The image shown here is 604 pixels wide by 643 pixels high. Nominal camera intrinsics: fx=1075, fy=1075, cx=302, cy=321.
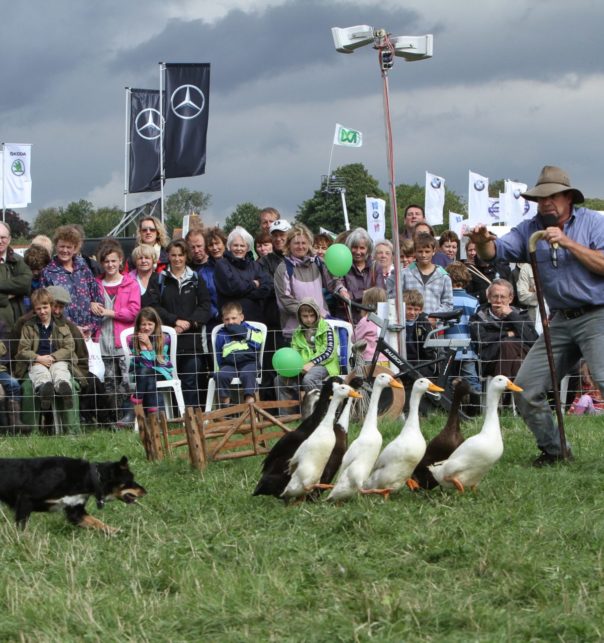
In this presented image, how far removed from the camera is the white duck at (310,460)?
288 inches

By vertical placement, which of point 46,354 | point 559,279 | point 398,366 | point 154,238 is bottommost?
point 398,366

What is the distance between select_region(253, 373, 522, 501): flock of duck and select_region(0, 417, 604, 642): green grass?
140 mm

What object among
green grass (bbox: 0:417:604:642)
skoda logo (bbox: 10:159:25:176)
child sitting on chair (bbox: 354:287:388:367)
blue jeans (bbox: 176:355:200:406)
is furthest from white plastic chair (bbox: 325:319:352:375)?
skoda logo (bbox: 10:159:25:176)

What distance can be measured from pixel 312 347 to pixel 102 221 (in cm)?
9412

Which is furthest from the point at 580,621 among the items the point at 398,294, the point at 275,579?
the point at 398,294

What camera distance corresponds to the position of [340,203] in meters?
74.6

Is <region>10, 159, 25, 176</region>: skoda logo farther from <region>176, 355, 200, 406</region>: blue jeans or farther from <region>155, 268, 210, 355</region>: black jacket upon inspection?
<region>176, 355, 200, 406</region>: blue jeans

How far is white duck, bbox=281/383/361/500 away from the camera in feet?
24.0

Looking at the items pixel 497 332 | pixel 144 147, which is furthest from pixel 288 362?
pixel 144 147

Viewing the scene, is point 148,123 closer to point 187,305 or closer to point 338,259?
point 187,305

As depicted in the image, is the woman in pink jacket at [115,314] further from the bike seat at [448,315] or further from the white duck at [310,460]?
the white duck at [310,460]

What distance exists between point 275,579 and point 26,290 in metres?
8.04

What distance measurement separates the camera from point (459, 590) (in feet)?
16.8

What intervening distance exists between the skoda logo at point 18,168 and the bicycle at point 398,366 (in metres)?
18.5
